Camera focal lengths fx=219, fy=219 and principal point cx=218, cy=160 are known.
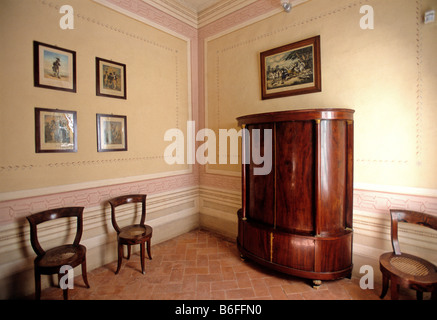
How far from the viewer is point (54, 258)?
7.27 feet

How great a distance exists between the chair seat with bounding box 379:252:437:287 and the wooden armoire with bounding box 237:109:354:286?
41 centimetres

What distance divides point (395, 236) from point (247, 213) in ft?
5.32

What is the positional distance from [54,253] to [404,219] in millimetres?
3687

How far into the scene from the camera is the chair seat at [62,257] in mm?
2107

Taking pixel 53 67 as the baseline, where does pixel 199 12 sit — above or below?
above

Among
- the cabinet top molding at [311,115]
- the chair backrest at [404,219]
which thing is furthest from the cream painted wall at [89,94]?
the chair backrest at [404,219]

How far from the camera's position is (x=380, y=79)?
2.48 meters

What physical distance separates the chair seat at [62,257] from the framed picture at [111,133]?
1.24 metres

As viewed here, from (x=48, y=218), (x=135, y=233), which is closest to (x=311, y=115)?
(x=135, y=233)

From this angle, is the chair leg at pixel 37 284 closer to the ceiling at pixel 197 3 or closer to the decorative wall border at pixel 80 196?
the decorative wall border at pixel 80 196

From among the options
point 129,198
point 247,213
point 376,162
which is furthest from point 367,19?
point 129,198

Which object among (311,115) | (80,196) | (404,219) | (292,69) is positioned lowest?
(404,219)

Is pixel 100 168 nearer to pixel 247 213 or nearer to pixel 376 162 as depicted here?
pixel 247 213

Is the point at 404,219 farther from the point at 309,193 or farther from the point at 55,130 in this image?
the point at 55,130
